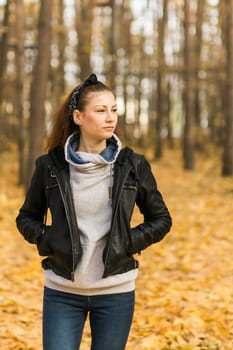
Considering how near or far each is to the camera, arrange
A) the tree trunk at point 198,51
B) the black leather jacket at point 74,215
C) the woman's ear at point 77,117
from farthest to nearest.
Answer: the tree trunk at point 198,51 < the woman's ear at point 77,117 < the black leather jacket at point 74,215

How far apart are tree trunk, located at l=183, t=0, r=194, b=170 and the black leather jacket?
58.5ft

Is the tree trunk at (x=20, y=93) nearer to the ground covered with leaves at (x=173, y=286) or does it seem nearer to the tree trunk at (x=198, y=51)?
the ground covered with leaves at (x=173, y=286)

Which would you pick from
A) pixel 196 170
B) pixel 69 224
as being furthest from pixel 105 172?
pixel 196 170

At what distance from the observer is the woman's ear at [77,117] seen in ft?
10.3

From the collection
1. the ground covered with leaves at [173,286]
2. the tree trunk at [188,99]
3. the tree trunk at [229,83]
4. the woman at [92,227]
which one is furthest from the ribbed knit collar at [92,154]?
the tree trunk at [188,99]

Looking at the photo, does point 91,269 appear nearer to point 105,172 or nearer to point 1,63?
point 105,172

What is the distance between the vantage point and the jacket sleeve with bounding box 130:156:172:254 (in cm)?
302

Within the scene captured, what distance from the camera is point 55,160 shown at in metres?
3.05

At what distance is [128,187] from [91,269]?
1.51 ft

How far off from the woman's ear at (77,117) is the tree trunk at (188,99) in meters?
17.7

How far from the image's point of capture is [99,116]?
304cm

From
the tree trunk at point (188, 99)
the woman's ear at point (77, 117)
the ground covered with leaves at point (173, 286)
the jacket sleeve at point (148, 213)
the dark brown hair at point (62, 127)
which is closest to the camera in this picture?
the jacket sleeve at point (148, 213)

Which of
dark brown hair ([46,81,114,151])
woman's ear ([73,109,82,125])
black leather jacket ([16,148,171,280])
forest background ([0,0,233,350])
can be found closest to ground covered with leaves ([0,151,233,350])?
forest background ([0,0,233,350])

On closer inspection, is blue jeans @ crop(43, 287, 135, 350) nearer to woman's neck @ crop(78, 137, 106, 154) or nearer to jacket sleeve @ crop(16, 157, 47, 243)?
jacket sleeve @ crop(16, 157, 47, 243)
